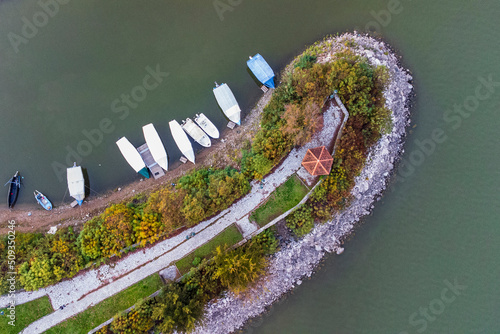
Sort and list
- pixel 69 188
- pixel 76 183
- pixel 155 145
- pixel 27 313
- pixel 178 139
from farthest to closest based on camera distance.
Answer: pixel 178 139 < pixel 155 145 < pixel 76 183 < pixel 69 188 < pixel 27 313

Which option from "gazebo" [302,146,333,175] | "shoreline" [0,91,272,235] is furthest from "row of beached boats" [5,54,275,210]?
"gazebo" [302,146,333,175]

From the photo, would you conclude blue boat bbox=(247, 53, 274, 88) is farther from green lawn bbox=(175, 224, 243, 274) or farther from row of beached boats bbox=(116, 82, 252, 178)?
green lawn bbox=(175, 224, 243, 274)

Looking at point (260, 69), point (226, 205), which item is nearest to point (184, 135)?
point (226, 205)

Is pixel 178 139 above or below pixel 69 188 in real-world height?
below

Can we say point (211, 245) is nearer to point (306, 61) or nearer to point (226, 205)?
point (226, 205)

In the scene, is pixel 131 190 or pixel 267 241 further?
pixel 131 190

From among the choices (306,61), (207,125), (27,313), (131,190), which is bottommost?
(27,313)

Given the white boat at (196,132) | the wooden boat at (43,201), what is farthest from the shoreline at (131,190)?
the white boat at (196,132)

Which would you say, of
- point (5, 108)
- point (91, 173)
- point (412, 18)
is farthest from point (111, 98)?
point (412, 18)
